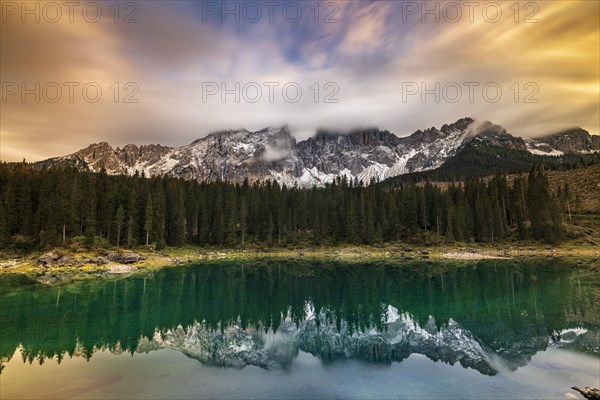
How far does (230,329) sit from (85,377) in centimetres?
1326

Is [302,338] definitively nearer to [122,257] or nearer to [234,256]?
[122,257]

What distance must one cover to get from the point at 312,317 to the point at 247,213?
8440 cm

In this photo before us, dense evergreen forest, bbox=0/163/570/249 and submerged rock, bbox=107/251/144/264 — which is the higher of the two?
dense evergreen forest, bbox=0/163/570/249

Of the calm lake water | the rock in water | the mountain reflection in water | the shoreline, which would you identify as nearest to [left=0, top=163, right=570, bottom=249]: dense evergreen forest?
the shoreline

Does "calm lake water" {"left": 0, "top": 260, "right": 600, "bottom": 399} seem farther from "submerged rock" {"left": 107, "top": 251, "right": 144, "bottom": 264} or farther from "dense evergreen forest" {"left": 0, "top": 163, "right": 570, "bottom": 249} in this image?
"dense evergreen forest" {"left": 0, "top": 163, "right": 570, "bottom": 249}

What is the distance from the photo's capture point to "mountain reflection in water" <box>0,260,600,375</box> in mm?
24922

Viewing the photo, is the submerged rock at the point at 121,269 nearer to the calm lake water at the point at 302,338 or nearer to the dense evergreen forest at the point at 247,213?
the calm lake water at the point at 302,338

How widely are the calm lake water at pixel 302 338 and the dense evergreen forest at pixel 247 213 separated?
28106 millimetres

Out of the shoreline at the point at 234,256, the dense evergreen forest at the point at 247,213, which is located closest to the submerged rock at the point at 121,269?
the shoreline at the point at 234,256

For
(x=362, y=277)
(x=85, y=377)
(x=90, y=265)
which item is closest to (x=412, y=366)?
(x=85, y=377)

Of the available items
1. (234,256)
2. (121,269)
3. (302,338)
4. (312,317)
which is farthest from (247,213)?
(302,338)

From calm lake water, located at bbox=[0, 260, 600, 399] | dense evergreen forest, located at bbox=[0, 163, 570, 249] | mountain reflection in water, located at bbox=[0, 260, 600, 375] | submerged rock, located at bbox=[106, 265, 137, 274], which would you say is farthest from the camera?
dense evergreen forest, located at bbox=[0, 163, 570, 249]

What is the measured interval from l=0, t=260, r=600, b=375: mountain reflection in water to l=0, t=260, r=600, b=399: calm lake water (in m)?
0.17

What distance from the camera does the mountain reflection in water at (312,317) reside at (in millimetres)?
24922
